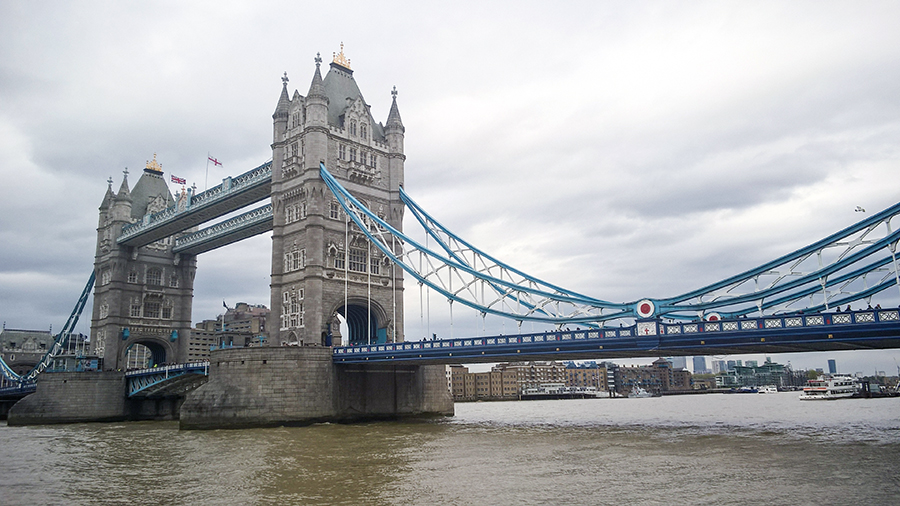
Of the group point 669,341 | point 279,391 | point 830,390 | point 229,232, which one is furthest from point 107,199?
point 830,390

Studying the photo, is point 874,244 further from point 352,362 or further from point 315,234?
point 315,234

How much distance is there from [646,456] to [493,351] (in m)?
18.1

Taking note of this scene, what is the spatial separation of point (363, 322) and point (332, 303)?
676cm

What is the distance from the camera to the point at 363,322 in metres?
61.6

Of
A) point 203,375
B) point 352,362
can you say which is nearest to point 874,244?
point 352,362

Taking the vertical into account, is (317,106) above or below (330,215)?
above

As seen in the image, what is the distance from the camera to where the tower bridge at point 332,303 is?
36062 mm

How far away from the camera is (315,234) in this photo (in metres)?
55.2

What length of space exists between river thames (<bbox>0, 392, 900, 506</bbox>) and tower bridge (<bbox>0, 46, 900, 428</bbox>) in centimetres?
556

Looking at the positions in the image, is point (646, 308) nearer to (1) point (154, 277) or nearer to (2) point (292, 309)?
(2) point (292, 309)

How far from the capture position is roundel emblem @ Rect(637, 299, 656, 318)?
38000 millimetres

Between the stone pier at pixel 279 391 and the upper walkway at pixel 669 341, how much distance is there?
2430 millimetres

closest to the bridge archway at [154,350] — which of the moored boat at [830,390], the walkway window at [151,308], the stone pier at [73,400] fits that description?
the walkway window at [151,308]

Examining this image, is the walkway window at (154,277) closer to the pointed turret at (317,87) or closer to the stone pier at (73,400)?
the stone pier at (73,400)
